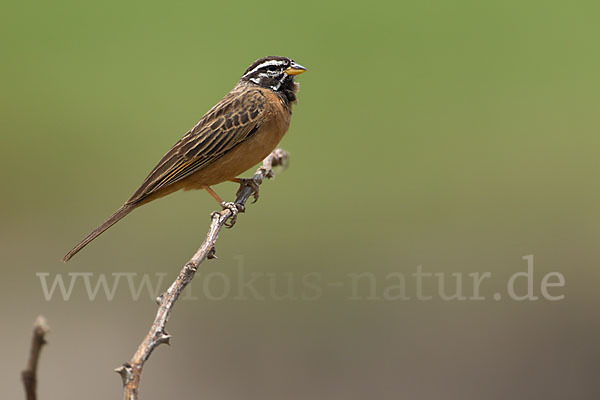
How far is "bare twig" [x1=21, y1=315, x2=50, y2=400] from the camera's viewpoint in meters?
1.84

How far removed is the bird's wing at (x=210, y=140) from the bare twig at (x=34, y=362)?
4638mm

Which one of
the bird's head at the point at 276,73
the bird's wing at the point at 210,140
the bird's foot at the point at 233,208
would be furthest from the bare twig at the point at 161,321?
the bird's head at the point at 276,73

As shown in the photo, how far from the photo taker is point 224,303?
9.48m

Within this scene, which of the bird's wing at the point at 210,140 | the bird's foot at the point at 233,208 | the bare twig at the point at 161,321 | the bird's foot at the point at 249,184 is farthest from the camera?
the bird's foot at the point at 249,184

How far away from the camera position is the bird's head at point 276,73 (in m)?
7.57

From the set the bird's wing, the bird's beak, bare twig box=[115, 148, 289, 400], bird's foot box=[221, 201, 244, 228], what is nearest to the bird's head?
the bird's beak

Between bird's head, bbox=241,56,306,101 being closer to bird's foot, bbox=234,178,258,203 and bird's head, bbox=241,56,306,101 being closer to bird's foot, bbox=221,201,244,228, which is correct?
bird's foot, bbox=234,178,258,203

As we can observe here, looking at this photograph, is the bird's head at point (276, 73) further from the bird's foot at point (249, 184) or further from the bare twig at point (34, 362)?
the bare twig at point (34, 362)

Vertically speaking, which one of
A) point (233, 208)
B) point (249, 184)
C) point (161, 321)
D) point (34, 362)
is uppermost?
point (249, 184)

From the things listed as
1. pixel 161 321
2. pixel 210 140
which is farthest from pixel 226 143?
pixel 161 321

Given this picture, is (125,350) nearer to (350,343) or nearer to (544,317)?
(350,343)

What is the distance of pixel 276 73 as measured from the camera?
7.62 m

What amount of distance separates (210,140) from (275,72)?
3.74ft

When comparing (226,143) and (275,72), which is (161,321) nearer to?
(226,143)
